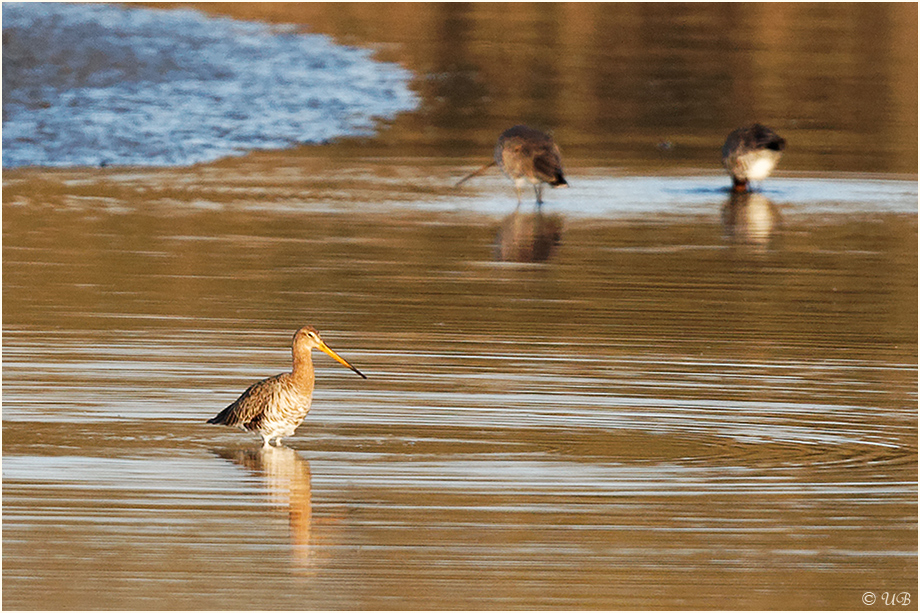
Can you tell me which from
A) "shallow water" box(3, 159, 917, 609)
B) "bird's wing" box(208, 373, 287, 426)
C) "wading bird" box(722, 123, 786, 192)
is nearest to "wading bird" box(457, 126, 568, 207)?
"shallow water" box(3, 159, 917, 609)

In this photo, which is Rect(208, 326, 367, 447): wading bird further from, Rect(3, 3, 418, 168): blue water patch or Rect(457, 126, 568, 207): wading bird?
Rect(3, 3, 418, 168): blue water patch

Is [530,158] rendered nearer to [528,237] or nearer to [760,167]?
[528,237]

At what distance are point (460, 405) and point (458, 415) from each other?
0.22 m

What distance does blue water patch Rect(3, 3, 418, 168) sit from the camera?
78.3ft

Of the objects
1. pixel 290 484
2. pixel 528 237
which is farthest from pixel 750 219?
pixel 290 484

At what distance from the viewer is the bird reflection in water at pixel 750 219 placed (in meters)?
18.2

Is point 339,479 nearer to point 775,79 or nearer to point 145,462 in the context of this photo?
point 145,462

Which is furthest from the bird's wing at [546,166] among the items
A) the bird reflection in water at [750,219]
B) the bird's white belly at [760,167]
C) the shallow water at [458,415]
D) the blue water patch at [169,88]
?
the blue water patch at [169,88]

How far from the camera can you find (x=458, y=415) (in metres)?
10.4

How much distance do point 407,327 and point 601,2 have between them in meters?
39.3

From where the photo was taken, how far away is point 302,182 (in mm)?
21266

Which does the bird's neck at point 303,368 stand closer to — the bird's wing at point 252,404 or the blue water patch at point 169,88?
the bird's wing at point 252,404

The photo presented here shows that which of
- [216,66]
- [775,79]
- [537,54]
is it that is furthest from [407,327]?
[537,54]

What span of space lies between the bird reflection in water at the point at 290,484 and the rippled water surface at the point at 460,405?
22 mm
